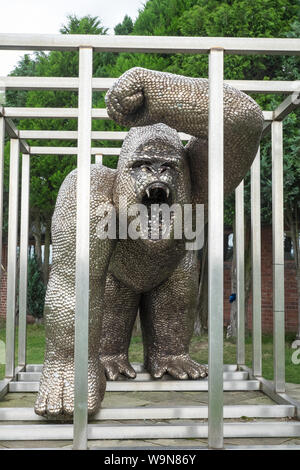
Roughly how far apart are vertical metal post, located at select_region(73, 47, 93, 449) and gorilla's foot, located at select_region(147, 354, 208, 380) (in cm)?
156

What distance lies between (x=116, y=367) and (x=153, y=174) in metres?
1.48

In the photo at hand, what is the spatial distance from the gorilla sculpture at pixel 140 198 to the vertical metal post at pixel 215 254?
23cm

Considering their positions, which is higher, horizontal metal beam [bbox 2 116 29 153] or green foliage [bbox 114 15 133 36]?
green foliage [bbox 114 15 133 36]

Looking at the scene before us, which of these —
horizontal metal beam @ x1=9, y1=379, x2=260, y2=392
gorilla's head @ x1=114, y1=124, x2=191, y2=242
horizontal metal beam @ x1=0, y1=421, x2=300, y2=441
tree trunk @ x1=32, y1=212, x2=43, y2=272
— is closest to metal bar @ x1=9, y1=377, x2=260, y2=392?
horizontal metal beam @ x1=9, y1=379, x2=260, y2=392

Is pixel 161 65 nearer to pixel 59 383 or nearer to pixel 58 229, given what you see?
pixel 58 229

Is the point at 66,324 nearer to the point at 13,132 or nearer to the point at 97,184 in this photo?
the point at 97,184

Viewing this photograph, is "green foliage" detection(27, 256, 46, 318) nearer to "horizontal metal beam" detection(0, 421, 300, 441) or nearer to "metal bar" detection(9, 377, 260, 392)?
"metal bar" detection(9, 377, 260, 392)

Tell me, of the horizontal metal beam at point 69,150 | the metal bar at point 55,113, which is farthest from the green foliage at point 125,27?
the metal bar at point 55,113

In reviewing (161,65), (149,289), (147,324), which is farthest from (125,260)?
(161,65)

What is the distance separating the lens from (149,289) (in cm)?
344

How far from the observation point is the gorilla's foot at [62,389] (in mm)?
2506

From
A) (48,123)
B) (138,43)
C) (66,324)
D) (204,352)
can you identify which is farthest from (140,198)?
(48,123)

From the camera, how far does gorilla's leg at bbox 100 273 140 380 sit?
11.7ft

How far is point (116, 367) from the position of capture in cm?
360
